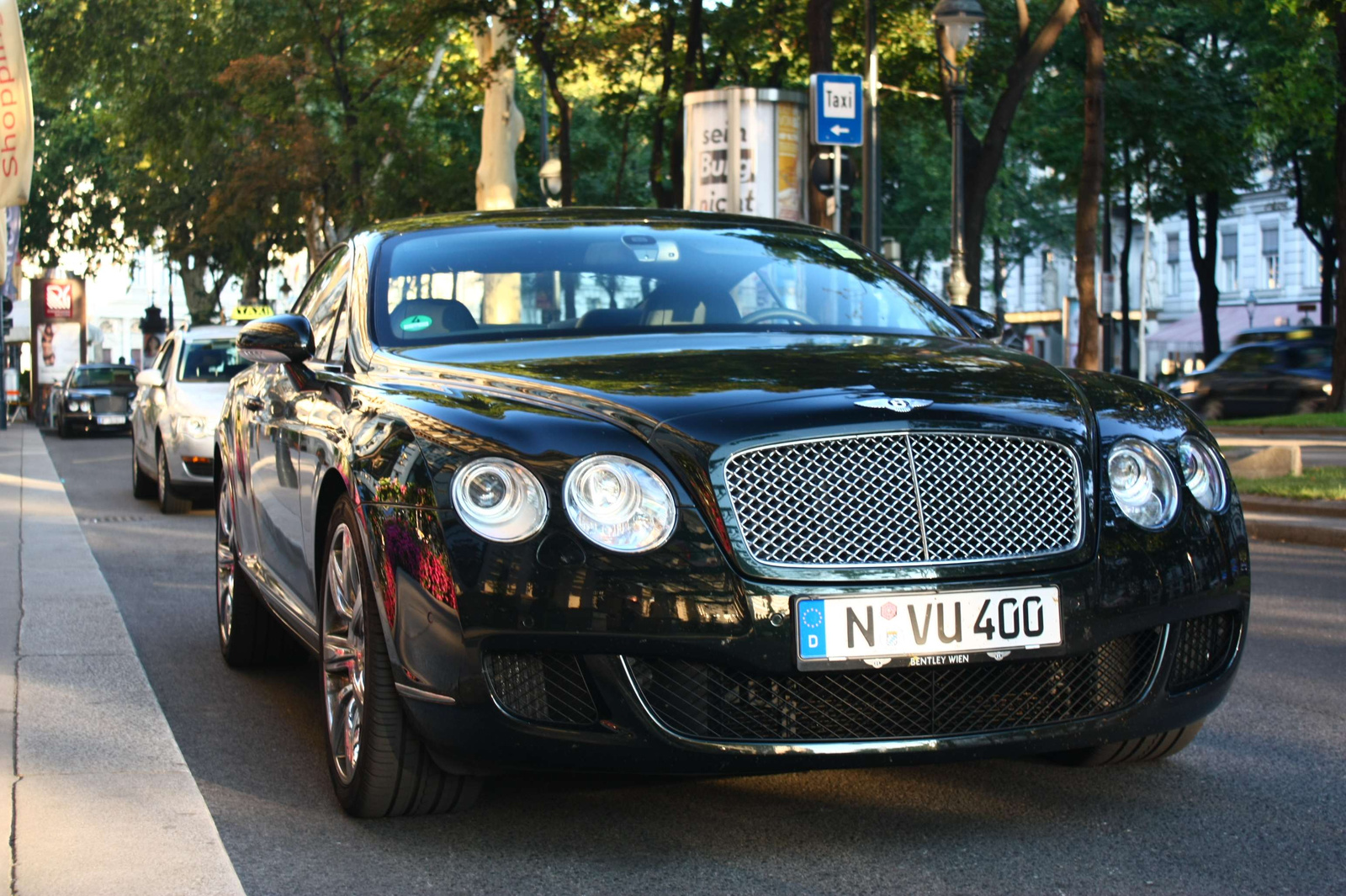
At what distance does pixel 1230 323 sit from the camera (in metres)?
56.8

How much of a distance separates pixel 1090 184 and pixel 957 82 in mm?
3846

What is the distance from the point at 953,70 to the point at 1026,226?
121ft

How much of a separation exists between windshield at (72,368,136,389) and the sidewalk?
91.1 feet

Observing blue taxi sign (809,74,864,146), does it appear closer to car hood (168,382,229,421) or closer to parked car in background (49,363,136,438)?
car hood (168,382,229,421)

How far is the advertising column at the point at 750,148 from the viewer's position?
20.2 meters

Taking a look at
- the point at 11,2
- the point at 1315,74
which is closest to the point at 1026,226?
the point at 1315,74

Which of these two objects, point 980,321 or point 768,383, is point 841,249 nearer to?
point 980,321

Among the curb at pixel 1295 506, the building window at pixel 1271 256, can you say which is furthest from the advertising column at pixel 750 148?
the building window at pixel 1271 256

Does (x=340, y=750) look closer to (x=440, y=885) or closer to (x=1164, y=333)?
(x=440, y=885)

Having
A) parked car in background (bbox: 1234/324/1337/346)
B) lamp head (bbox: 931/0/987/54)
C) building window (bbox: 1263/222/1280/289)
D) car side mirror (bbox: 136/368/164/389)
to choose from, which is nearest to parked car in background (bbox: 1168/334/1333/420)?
parked car in background (bbox: 1234/324/1337/346)

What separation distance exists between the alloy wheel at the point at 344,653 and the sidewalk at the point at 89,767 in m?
0.36

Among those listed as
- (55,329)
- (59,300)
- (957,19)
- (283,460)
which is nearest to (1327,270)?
→ (957,19)

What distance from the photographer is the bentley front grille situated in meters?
3.68

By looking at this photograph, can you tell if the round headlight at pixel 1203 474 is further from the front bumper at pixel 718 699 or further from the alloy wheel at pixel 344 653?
the alloy wheel at pixel 344 653
